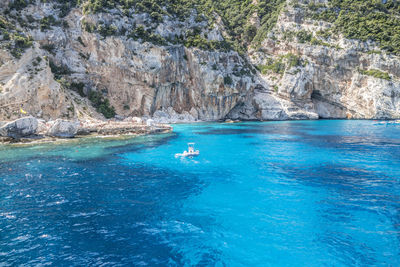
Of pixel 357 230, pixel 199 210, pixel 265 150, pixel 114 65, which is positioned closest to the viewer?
pixel 357 230

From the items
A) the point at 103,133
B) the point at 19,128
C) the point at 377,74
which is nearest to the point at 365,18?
the point at 377,74

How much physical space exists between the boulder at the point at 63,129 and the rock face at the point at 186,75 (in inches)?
10.7

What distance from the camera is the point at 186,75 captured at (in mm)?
63156

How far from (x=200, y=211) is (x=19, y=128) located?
28969 millimetres

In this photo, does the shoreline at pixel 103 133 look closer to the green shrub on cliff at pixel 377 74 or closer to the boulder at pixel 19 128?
the boulder at pixel 19 128

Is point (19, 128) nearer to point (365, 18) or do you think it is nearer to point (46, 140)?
point (46, 140)

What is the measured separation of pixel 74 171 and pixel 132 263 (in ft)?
41.7

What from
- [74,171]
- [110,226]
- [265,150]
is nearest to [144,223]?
[110,226]

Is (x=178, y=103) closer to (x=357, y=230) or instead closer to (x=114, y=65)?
(x=114, y=65)

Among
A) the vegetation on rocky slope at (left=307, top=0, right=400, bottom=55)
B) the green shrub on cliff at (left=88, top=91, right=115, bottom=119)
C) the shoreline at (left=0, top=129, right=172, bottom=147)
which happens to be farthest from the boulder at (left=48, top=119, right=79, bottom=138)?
the vegetation on rocky slope at (left=307, top=0, right=400, bottom=55)

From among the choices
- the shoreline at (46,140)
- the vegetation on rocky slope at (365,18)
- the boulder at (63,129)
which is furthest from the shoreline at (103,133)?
the vegetation on rocky slope at (365,18)

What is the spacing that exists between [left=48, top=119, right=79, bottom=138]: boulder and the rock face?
0.27 metres

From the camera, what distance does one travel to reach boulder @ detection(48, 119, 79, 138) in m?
32.9

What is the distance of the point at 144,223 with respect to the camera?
34.1 feet
